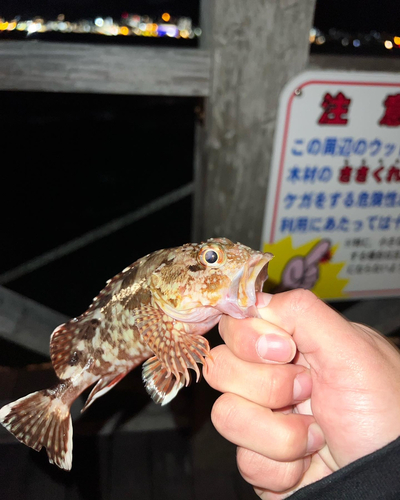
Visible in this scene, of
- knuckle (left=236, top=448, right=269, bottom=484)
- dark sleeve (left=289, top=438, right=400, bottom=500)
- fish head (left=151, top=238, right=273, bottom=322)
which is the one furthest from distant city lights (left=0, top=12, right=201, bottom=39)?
dark sleeve (left=289, top=438, right=400, bottom=500)

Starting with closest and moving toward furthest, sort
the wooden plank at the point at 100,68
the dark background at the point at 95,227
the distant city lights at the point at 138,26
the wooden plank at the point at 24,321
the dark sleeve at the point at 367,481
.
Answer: the dark sleeve at the point at 367,481
the wooden plank at the point at 100,68
the wooden plank at the point at 24,321
the dark background at the point at 95,227
the distant city lights at the point at 138,26

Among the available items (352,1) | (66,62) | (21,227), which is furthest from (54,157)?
(352,1)

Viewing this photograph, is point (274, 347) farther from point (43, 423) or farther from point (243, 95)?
point (243, 95)

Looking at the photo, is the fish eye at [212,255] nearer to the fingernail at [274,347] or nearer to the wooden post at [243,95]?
the fingernail at [274,347]

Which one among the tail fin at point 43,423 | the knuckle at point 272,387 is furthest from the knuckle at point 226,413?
the tail fin at point 43,423

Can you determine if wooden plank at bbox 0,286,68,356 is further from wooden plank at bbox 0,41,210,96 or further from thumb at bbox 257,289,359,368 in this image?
thumb at bbox 257,289,359,368

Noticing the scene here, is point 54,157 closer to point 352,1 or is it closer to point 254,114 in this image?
point 254,114

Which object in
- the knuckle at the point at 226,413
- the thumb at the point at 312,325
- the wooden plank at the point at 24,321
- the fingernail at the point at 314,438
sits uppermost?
the thumb at the point at 312,325
